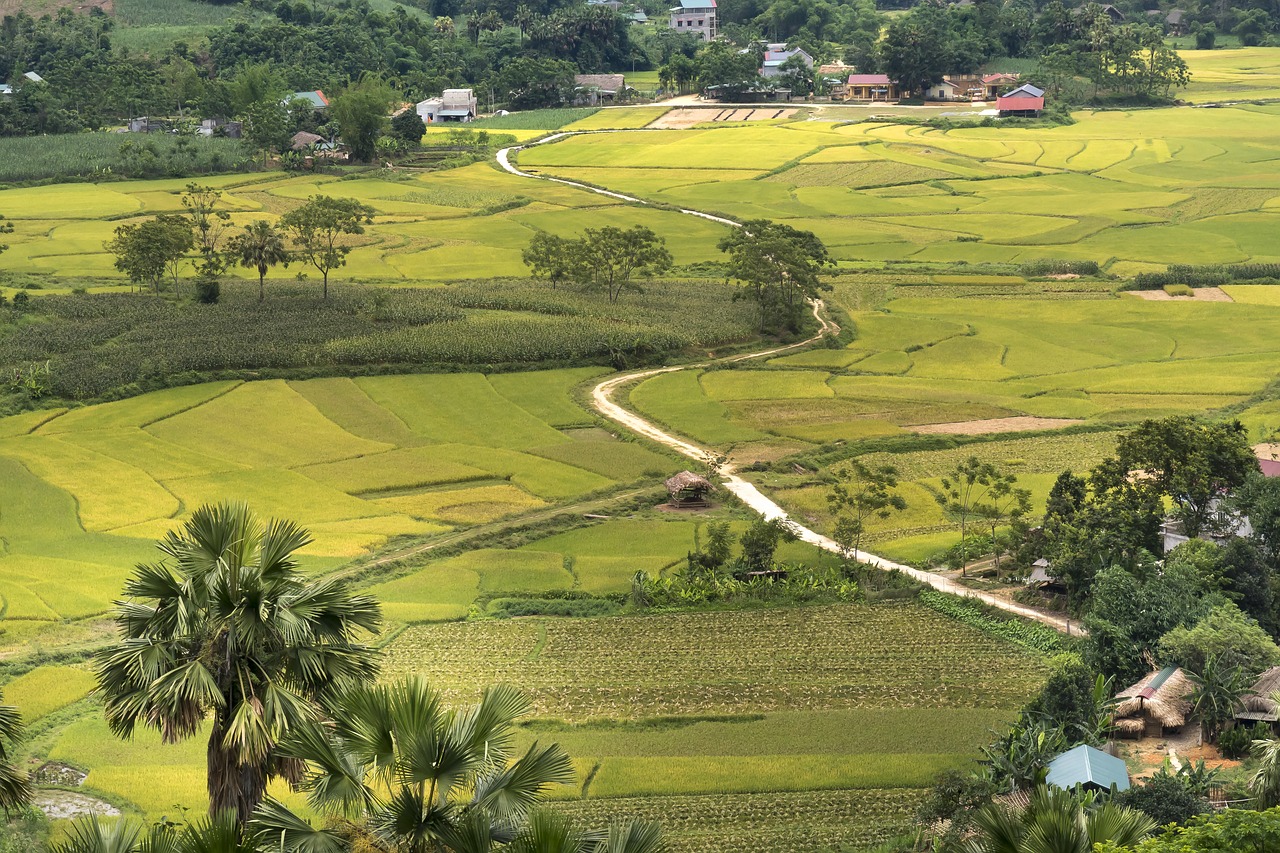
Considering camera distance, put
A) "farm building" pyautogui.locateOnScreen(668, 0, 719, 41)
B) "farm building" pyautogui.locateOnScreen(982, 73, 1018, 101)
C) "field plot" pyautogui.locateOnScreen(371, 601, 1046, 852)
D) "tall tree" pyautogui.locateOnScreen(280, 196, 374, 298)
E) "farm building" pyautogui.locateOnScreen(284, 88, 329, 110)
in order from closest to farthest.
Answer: "field plot" pyautogui.locateOnScreen(371, 601, 1046, 852) → "tall tree" pyautogui.locateOnScreen(280, 196, 374, 298) → "farm building" pyautogui.locateOnScreen(284, 88, 329, 110) → "farm building" pyautogui.locateOnScreen(982, 73, 1018, 101) → "farm building" pyautogui.locateOnScreen(668, 0, 719, 41)

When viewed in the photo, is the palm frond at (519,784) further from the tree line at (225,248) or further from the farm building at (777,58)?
the farm building at (777,58)

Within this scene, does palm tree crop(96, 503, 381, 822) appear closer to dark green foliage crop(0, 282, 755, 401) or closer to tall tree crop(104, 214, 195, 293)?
dark green foliage crop(0, 282, 755, 401)

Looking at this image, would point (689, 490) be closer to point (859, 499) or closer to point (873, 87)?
point (859, 499)

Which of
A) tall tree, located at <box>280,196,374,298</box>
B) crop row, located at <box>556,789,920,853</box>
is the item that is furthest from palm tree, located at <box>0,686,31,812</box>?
tall tree, located at <box>280,196,374,298</box>

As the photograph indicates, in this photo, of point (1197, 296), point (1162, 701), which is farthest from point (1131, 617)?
point (1197, 296)

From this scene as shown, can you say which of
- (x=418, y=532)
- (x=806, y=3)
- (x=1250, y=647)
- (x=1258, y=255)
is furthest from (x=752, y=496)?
(x=806, y=3)

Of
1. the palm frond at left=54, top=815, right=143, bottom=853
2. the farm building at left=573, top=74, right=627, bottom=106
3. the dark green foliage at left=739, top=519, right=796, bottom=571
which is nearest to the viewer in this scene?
the palm frond at left=54, top=815, right=143, bottom=853
